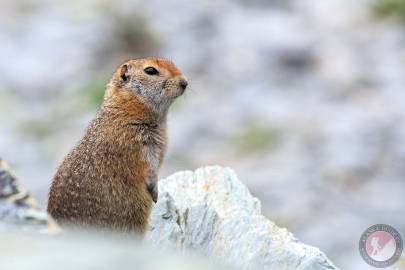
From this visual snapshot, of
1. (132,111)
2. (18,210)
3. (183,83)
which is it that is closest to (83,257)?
(18,210)

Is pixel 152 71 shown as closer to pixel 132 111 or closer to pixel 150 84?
pixel 150 84

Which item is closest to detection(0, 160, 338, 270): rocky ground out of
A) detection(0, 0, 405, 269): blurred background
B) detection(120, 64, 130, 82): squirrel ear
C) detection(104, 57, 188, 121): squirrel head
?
detection(104, 57, 188, 121): squirrel head

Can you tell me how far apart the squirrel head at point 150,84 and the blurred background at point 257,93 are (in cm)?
608

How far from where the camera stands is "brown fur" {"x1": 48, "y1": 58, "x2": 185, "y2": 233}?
820cm

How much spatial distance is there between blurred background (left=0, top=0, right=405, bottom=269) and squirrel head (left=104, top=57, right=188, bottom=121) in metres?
6.08

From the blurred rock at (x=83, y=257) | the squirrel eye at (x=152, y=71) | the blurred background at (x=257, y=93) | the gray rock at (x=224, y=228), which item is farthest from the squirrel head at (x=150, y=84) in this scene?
the blurred background at (x=257, y=93)

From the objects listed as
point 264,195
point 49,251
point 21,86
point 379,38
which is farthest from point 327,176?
point 49,251

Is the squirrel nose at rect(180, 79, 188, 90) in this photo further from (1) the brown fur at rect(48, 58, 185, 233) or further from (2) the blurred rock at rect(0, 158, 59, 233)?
(2) the blurred rock at rect(0, 158, 59, 233)

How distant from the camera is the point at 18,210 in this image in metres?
5.99

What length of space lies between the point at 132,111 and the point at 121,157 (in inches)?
25.7

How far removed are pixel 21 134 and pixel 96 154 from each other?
12.3 meters

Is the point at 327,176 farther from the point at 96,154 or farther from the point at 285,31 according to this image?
the point at 96,154
